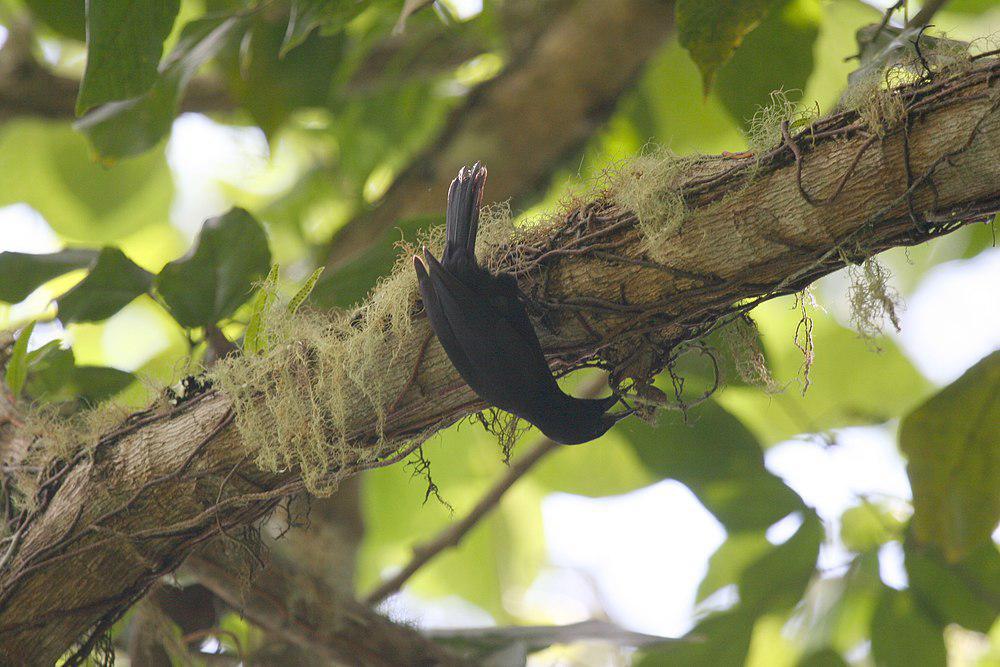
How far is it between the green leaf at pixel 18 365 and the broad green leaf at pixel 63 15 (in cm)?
51

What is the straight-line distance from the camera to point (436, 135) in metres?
1.76

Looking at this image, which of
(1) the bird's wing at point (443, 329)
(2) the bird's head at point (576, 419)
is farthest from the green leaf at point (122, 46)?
(2) the bird's head at point (576, 419)

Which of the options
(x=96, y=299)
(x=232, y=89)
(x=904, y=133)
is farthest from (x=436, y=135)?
(x=904, y=133)

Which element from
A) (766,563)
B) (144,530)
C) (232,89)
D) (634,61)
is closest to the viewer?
(144,530)

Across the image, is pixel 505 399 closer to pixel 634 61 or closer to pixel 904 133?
pixel 904 133

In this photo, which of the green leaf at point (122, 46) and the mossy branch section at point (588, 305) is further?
the green leaf at point (122, 46)

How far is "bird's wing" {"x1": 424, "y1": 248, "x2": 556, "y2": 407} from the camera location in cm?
65

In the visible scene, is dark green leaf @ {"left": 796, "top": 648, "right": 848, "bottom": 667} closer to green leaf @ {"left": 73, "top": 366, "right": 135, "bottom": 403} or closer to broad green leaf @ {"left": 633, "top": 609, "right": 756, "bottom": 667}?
broad green leaf @ {"left": 633, "top": 609, "right": 756, "bottom": 667}

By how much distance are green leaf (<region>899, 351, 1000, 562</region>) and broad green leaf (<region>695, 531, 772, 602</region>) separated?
39cm

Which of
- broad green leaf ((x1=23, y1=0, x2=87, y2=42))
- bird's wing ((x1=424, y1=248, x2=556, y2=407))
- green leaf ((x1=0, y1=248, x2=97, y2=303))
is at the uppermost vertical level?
broad green leaf ((x1=23, y1=0, x2=87, y2=42))

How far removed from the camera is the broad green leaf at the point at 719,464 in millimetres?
1318

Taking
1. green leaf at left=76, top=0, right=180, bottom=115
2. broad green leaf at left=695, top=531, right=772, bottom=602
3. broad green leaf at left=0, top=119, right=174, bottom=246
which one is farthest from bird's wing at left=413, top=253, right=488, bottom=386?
broad green leaf at left=0, top=119, right=174, bottom=246

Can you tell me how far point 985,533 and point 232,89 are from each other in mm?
1381

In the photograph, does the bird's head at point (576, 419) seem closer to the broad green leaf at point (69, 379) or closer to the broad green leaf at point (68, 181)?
the broad green leaf at point (69, 379)
